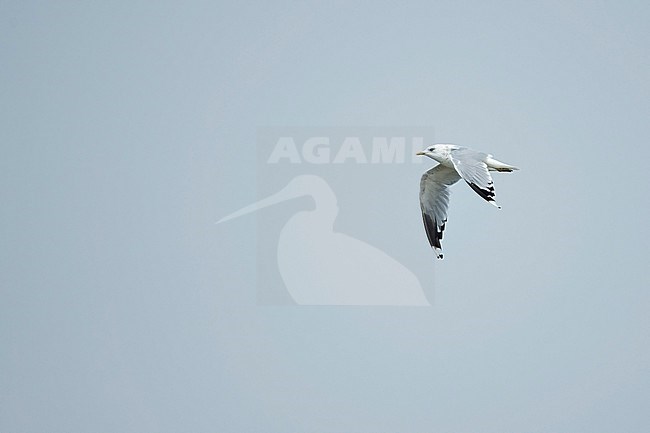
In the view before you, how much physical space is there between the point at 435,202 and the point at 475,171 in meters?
1.44

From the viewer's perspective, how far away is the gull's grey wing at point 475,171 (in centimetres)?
730

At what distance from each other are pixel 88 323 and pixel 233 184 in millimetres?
69219

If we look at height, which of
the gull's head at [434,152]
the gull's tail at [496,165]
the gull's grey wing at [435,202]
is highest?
the gull's head at [434,152]

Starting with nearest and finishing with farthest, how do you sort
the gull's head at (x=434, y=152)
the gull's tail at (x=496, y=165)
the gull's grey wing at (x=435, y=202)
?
the gull's tail at (x=496, y=165) → the gull's head at (x=434, y=152) → the gull's grey wing at (x=435, y=202)

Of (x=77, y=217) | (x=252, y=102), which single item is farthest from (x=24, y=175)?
(x=252, y=102)

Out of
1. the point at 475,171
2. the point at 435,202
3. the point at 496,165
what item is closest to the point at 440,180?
the point at 435,202

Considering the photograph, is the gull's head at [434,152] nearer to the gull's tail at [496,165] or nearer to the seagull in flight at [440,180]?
the seagull in flight at [440,180]

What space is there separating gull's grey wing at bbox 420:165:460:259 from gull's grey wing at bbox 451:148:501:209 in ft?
2.17

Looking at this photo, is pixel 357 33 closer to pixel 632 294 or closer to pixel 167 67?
pixel 167 67

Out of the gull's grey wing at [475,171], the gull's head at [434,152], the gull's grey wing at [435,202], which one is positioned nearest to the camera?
the gull's grey wing at [475,171]

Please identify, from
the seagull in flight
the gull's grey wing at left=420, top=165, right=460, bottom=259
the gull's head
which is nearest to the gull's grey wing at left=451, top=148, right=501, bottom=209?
the seagull in flight

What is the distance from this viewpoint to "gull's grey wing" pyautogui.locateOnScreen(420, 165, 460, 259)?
9.08 metres

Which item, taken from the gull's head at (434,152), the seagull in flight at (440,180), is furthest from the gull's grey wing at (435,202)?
the gull's head at (434,152)

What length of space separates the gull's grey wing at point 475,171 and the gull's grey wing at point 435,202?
663 millimetres
